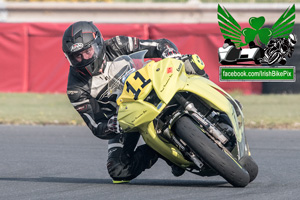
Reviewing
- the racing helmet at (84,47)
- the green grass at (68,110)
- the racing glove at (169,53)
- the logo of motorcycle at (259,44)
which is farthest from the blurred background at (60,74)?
the racing helmet at (84,47)

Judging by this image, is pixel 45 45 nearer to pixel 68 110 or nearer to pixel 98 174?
pixel 68 110

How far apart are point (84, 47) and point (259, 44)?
31.8ft

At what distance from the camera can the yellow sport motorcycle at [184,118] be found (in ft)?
17.6

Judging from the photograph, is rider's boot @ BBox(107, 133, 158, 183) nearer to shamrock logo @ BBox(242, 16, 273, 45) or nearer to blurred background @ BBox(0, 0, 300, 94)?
shamrock logo @ BBox(242, 16, 273, 45)

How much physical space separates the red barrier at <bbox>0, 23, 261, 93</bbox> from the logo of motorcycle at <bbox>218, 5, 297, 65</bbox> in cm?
54

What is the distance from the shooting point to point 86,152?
888 cm

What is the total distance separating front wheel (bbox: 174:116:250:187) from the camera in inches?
209

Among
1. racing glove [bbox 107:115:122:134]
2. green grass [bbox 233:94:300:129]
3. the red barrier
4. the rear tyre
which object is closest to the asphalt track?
the rear tyre

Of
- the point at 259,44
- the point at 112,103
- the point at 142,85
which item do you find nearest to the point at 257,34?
the point at 259,44

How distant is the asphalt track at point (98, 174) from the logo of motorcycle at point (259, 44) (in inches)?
196

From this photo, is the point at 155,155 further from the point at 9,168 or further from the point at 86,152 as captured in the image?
the point at 86,152

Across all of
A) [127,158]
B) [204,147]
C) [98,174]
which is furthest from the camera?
[98,174]

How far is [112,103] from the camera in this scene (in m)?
6.63

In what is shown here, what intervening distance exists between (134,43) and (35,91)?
11.2 metres
